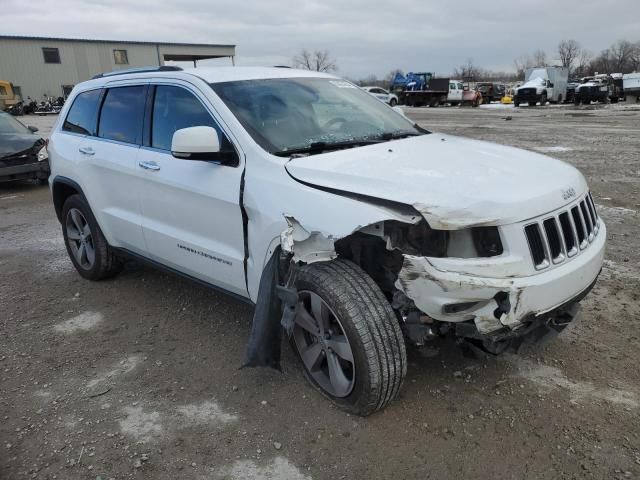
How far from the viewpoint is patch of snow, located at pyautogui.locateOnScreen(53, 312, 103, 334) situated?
13.8 feet

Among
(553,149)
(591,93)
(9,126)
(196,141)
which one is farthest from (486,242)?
(591,93)

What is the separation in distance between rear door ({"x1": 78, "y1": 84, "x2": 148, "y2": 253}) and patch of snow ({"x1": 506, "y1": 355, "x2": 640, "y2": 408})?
9.45ft

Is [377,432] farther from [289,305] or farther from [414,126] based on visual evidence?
[414,126]

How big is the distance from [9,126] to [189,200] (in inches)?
373

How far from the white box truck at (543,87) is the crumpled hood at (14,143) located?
3327 centimetres

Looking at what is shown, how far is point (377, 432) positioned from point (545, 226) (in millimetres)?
1364

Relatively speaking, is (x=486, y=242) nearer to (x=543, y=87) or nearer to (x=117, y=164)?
(x=117, y=164)

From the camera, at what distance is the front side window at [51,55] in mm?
49750

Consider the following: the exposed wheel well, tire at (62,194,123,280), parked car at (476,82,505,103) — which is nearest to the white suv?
tire at (62,194,123,280)

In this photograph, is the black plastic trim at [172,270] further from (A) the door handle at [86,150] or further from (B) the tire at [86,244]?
(A) the door handle at [86,150]

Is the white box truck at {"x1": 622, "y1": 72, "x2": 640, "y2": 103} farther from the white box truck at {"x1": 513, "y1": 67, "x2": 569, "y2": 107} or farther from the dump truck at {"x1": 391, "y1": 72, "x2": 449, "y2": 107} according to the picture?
the dump truck at {"x1": 391, "y1": 72, "x2": 449, "y2": 107}

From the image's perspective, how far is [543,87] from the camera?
36.7m

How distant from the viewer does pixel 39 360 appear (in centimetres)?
373

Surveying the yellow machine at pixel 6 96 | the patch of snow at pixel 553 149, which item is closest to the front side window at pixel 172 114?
the patch of snow at pixel 553 149
